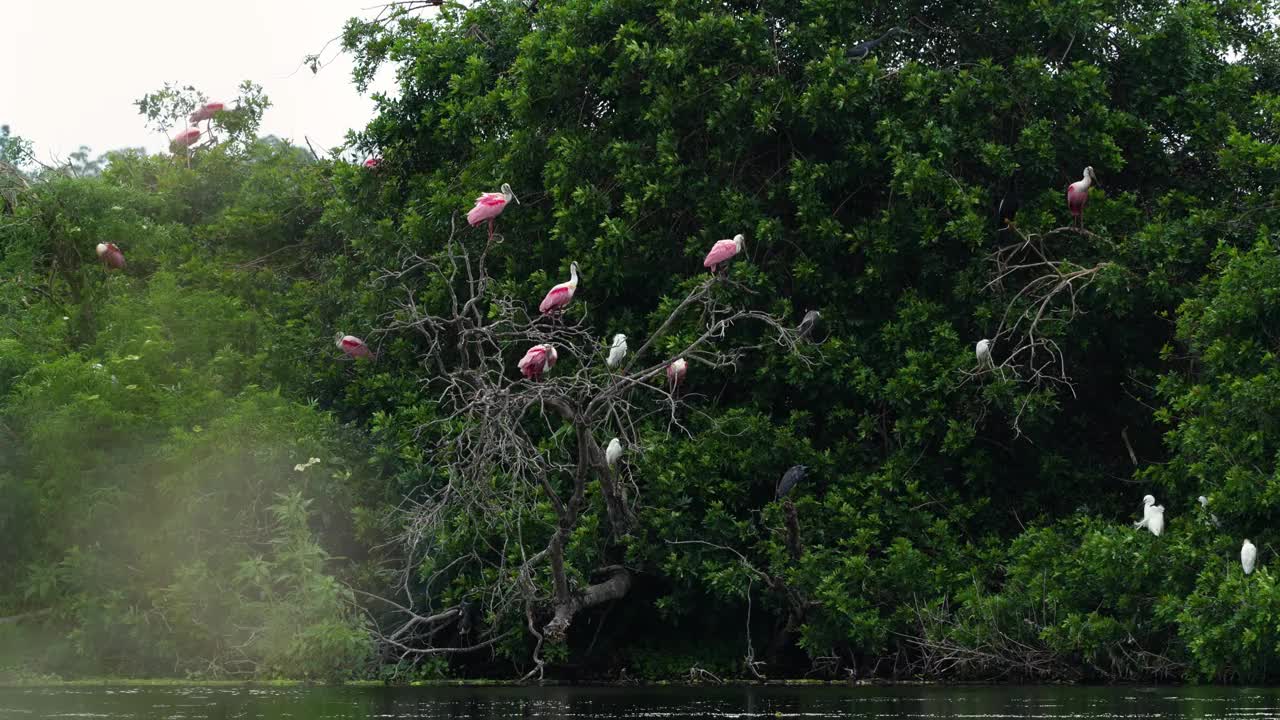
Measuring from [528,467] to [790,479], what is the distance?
7.64 feet

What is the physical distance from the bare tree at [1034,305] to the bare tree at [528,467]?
5.96 feet

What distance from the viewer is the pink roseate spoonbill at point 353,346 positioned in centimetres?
1514

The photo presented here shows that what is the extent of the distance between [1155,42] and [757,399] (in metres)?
4.71

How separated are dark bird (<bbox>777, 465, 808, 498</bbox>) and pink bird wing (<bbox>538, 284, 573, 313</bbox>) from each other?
7.41ft

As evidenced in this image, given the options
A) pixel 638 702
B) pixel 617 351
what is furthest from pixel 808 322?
pixel 638 702

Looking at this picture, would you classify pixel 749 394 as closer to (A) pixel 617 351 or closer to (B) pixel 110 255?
(A) pixel 617 351

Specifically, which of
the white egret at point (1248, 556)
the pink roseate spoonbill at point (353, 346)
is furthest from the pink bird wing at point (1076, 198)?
the pink roseate spoonbill at point (353, 346)

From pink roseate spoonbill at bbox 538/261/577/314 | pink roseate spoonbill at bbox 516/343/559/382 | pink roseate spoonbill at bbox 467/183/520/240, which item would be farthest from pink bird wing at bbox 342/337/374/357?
pink roseate spoonbill at bbox 516/343/559/382

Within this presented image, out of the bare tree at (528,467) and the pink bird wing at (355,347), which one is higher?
the pink bird wing at (355,347)

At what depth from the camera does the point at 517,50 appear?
16281 mm

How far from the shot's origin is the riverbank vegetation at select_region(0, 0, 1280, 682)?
42.3 feet

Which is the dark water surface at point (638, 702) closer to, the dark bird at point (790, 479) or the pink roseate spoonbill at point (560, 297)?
the dark bird at point (790, 479)

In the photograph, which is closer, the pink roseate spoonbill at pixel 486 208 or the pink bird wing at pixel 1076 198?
the pink bird wing at pixel 1076 198

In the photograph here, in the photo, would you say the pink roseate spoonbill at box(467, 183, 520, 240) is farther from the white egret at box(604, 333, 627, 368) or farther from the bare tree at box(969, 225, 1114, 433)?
the bare tree at box(969, 225, 1114, 433)
